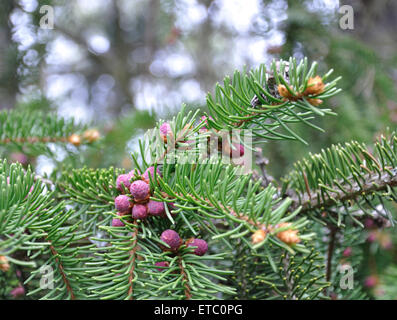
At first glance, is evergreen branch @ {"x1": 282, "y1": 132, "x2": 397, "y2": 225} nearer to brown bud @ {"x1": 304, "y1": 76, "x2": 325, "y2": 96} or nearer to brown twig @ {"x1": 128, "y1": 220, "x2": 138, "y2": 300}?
brown bud @ {"x1": 304, "y1": 76, "x2": 325, "y2": 96}

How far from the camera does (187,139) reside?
402 mm

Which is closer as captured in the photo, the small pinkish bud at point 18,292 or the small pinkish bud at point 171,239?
the small pinkish bud at point 171,239

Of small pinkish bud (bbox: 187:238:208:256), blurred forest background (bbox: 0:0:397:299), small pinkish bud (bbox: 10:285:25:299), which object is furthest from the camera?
blurred forest background (bbox: 0:0:397:299)

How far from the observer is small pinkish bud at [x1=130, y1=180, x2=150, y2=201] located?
0.38 metres

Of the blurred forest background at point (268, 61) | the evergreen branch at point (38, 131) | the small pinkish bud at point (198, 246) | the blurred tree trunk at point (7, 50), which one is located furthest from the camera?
the blurred tree trunk at point (7, 50)

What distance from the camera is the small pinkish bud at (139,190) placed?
38 centimetres

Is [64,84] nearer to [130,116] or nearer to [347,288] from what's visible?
[130,116]

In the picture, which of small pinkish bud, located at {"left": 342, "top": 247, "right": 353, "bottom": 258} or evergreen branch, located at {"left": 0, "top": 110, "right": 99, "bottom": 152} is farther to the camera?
evergreen branch, located at {"left": 0, "top": 110, "right": 99, "bottom": 152}

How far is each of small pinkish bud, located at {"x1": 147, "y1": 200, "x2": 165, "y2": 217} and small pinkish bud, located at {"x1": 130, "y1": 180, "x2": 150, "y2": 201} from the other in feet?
0.04

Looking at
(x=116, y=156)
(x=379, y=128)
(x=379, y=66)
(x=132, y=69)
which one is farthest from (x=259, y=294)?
(x=132, y=69)

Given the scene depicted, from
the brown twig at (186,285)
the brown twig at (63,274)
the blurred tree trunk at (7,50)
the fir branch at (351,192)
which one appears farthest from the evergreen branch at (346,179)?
the blurred tree trunk at (7,50)

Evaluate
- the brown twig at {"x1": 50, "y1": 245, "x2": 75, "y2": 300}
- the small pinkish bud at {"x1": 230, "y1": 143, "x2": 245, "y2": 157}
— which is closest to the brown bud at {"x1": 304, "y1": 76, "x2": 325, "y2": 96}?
the small pinkish bud at {"x1": 230, "y1": 143, "x2": 245, "y2": 157}

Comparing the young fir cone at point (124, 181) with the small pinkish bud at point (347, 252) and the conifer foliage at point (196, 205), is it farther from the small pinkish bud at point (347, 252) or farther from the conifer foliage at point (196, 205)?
the small pinkish bud at point (347, 252)

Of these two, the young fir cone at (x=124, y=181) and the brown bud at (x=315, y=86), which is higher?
the brown bud at (x=315, y=86)
